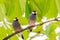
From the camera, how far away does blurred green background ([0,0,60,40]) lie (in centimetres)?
126

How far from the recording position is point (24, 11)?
1265 mm

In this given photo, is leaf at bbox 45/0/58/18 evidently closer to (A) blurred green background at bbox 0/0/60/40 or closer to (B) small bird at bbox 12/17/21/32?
(A) blurred green background at bbox 0/0/60/40

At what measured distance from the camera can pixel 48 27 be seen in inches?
50.0

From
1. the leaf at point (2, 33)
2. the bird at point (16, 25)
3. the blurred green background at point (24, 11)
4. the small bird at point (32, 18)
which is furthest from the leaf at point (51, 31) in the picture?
the leaf at point (2, 33)

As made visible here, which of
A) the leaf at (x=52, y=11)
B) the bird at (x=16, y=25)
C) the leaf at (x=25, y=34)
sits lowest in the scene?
the leaf at (x=25, y=34)

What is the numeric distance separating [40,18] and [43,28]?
9 cm

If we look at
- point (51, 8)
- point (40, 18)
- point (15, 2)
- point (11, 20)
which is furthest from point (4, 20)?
point (51, 8)

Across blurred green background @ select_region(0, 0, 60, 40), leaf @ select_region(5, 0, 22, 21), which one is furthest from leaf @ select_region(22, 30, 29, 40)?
leaf @ select_region(5, 0, 22, 21)

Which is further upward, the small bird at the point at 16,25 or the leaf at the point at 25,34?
the small bird at the point at 16,25

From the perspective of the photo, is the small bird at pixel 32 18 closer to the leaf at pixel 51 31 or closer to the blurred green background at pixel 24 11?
the blurred green background at pixel 24 11

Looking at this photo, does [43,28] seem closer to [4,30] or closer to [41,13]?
[41,13]

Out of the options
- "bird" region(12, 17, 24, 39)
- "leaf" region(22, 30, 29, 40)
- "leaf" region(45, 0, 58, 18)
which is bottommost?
"leaf" region(22, 30, 29, 40)

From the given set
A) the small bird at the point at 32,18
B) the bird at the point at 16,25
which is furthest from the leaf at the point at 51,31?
the bird at the point at 16,25

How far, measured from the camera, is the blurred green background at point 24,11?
4.13 feet
